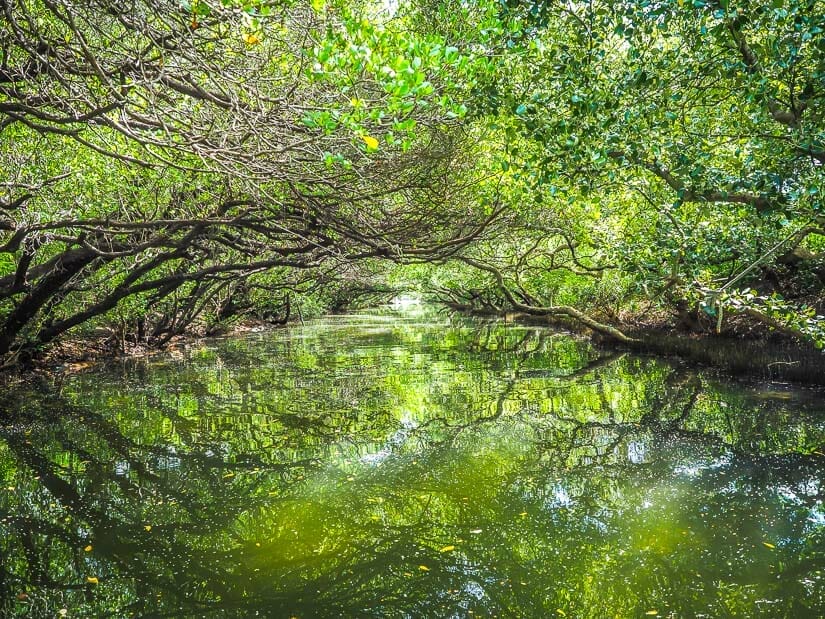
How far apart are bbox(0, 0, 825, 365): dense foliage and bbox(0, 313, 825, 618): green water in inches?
70.3

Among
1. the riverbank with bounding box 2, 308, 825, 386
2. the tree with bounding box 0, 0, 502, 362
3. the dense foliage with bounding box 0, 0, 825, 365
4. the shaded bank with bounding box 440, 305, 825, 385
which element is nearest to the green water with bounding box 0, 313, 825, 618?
the shaded bank with bounding box 440, 305, 825, 385

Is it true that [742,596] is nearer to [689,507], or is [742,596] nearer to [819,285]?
[689,507]

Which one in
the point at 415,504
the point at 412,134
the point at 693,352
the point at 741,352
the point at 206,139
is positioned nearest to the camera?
the point at 206,139

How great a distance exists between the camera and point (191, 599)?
3.34 m

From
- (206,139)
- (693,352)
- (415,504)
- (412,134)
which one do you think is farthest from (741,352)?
(206,139)

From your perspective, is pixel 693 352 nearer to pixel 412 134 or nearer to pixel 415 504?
pixel 415 504

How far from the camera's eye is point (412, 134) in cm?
461

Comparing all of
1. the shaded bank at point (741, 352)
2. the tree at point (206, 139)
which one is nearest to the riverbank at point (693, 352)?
the shaded bank at point (741, 352)

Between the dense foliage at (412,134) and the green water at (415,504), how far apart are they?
179 cm

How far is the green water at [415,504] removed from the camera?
3377 millimetres

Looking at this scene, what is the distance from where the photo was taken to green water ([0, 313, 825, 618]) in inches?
133

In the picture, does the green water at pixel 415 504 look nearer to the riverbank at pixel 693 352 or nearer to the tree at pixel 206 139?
the riverbank at pixel 693 352

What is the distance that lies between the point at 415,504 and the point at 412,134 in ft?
10.2

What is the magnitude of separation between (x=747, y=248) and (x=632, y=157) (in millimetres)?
4597
